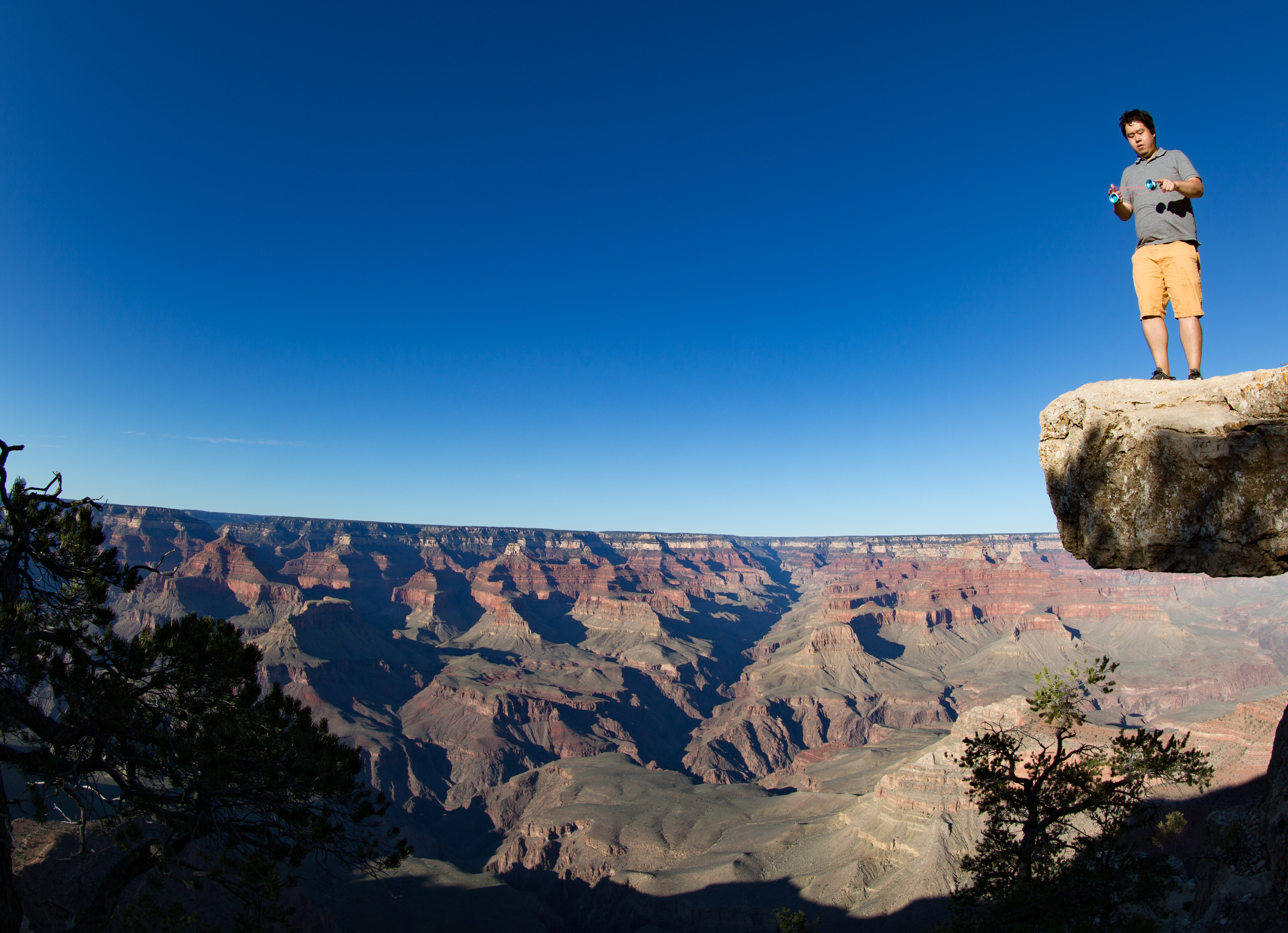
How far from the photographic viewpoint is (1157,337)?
756cm

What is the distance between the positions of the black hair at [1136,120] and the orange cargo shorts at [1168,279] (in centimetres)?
163

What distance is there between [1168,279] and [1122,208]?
116cm

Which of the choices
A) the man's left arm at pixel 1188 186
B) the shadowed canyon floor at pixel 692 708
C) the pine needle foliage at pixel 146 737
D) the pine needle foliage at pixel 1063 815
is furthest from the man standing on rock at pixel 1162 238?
the shadowed canyon floor at pixel 692 708

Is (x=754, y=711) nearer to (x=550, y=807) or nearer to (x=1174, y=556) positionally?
(x=550, y=807)

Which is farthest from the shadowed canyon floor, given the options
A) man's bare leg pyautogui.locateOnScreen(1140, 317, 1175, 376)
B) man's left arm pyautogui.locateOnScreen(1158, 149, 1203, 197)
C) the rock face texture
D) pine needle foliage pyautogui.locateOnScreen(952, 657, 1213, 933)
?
man's left arm pyautogui.locateOnScreen(1158, 149, 1203, 197)

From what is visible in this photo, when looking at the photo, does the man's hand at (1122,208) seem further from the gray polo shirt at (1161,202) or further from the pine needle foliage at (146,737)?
the pine needle foliage at (146,737)

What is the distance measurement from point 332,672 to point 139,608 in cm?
6252

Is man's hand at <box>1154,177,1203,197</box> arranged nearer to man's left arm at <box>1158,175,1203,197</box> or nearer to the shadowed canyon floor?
man's left arm at <box>1158,175,1203,197</box>

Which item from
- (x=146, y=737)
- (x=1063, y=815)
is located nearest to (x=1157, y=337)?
(x=1063, y=815)

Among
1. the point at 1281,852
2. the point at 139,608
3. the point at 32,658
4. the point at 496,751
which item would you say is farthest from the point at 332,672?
the point at 1281,852

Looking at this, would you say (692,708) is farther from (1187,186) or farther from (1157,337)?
(1187,186)

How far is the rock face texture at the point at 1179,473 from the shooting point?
6289 millimetres

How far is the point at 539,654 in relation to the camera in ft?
476

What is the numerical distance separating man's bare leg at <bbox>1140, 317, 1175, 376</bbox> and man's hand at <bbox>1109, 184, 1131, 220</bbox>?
140cm
